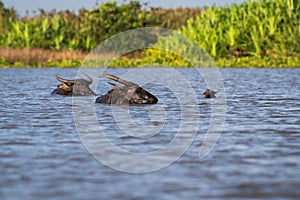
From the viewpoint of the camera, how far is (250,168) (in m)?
6.56

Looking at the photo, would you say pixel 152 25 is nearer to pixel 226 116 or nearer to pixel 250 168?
pixel 226 116

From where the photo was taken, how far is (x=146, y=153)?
759cm

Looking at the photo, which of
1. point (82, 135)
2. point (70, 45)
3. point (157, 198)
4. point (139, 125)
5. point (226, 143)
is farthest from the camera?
point (70, 45)

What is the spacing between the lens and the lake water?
5.68 metres

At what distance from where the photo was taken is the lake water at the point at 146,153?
18.6 ft

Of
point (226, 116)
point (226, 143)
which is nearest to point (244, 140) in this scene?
point (226, 143)

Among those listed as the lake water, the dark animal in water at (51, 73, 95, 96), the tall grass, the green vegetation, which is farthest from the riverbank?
the lake water

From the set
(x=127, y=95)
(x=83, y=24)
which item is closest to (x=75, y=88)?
(x=127, y=95)

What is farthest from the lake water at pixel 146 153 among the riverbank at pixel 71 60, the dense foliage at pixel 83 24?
the dense foliage at pixel 83 24

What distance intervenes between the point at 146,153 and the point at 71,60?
1483 inches

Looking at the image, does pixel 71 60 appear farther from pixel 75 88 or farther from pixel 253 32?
pixel 75 88

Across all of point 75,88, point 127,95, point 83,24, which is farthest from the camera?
point 83,24

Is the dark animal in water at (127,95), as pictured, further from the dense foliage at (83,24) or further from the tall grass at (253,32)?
the dense foliage at (83,24)

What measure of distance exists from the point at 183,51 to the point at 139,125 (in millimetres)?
32813
